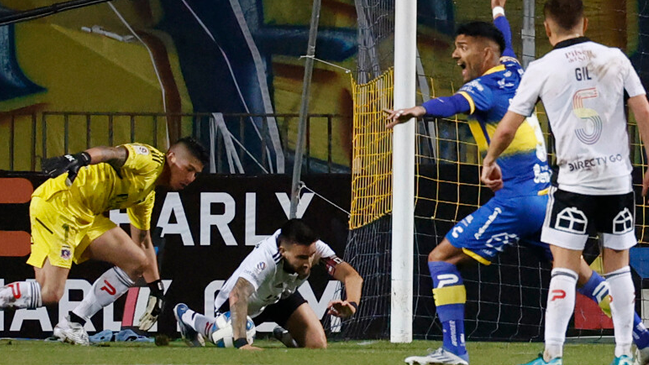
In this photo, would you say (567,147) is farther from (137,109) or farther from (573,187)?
(137,109)

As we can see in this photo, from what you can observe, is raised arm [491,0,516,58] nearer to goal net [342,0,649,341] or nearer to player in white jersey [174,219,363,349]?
player in white jersey [174,219,363,349]

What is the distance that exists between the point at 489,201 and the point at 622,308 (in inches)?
45.8

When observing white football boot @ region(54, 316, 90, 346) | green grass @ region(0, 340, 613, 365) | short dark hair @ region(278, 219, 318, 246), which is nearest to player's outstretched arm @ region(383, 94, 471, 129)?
green grass @ region(0, 340, 613, 365)

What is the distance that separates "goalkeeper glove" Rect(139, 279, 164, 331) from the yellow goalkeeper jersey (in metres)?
0.69

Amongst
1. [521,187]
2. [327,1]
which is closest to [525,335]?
[521,187]

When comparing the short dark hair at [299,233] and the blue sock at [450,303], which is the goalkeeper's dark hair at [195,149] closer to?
the short dark hair at [299,233]

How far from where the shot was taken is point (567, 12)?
6.00 m

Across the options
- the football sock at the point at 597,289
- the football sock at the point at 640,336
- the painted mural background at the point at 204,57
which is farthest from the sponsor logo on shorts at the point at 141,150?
the painted mural background at the point at 204,57

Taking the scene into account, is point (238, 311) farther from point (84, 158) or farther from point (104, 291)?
point (104, 291)

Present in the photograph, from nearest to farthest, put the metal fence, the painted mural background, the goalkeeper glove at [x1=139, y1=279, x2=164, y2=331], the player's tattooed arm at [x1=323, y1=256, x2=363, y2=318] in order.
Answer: the player's tattooed arm at [x1=323, y1=256, x2=363, y2=318] → the goalkeeper glove at [x1=139, y1=279, x2=164, y2=331] → the metal fence → the painted mural background

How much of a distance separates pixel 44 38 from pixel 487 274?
6.68 meters

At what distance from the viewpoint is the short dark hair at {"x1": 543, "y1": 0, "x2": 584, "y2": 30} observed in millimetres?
6000

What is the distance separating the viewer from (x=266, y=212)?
10.9m

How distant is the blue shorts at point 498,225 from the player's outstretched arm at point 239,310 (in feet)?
6.41
